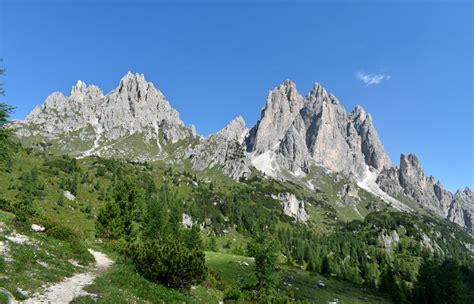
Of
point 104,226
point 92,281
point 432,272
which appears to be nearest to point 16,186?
point 104,226

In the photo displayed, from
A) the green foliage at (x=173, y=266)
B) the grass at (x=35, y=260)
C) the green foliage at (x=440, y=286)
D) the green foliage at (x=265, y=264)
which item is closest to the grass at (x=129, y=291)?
the green foliage at (x=173, y=266)

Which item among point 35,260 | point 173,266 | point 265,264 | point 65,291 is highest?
point 265,264

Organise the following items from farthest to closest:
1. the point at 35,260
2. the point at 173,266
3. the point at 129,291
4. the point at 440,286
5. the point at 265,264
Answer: the point at 440,286
the point at 265,264
the point at 173,266
the point at 35,260
the point at 129,291

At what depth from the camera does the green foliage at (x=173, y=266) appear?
79.7 ft

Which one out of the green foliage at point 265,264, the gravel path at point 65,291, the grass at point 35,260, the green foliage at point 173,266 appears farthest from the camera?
the green foliage at point 265,264

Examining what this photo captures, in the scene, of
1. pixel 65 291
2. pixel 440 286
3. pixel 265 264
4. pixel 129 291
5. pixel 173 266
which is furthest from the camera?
pixel 440 286

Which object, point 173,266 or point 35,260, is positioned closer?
point 35,260

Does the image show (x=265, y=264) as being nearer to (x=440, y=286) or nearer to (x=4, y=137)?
(x=4, y=137)

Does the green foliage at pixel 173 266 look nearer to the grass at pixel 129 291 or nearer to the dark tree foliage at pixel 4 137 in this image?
the grass at pixel 129 291

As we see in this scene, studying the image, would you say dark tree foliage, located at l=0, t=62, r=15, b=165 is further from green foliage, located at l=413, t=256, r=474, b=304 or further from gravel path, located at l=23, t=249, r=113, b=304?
green foliage, located at l=413, t=256, r=474, b=304

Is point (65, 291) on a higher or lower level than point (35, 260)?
lower

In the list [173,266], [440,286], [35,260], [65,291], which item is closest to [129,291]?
[173,266]

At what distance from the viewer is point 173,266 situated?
2416 cm

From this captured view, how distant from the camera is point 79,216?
360ft
